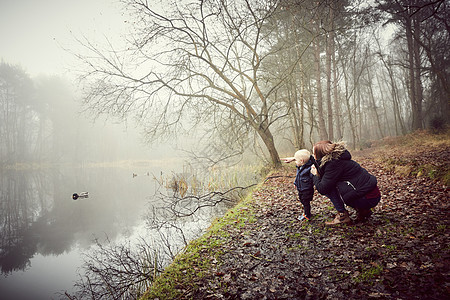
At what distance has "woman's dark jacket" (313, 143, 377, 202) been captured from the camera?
124 inches

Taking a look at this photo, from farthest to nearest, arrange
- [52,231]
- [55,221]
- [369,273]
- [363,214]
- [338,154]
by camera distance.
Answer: [55,221]
[52,231]
[363,214]
[338,154]
[369,273]

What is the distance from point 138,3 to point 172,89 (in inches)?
129

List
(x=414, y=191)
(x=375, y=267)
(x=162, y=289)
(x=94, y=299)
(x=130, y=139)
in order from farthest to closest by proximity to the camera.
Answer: (x=130, y=139) < (x=414, y=191) < (x=94, y=299) < (x=162, y=289) < (x=375, y=267)

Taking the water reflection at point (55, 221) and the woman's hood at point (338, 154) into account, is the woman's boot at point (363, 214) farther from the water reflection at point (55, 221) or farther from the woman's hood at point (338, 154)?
the water reflection at point (55, 221)

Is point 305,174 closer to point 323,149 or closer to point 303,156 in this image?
point 303,156

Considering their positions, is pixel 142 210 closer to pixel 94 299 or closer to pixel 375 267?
pixel 94 299

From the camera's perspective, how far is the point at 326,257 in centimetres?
289

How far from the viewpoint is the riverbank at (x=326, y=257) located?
7.20ft

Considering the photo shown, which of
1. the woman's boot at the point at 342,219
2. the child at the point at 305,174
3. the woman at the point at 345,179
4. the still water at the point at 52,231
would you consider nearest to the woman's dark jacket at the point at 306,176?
the child at the point at 305,174

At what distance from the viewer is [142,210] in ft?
33.0

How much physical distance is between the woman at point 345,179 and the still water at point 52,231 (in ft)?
18.4

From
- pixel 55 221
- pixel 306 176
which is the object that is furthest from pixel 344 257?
pixel 55 221

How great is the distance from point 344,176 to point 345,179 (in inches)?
1.9

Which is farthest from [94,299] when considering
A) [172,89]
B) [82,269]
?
[172,89]
